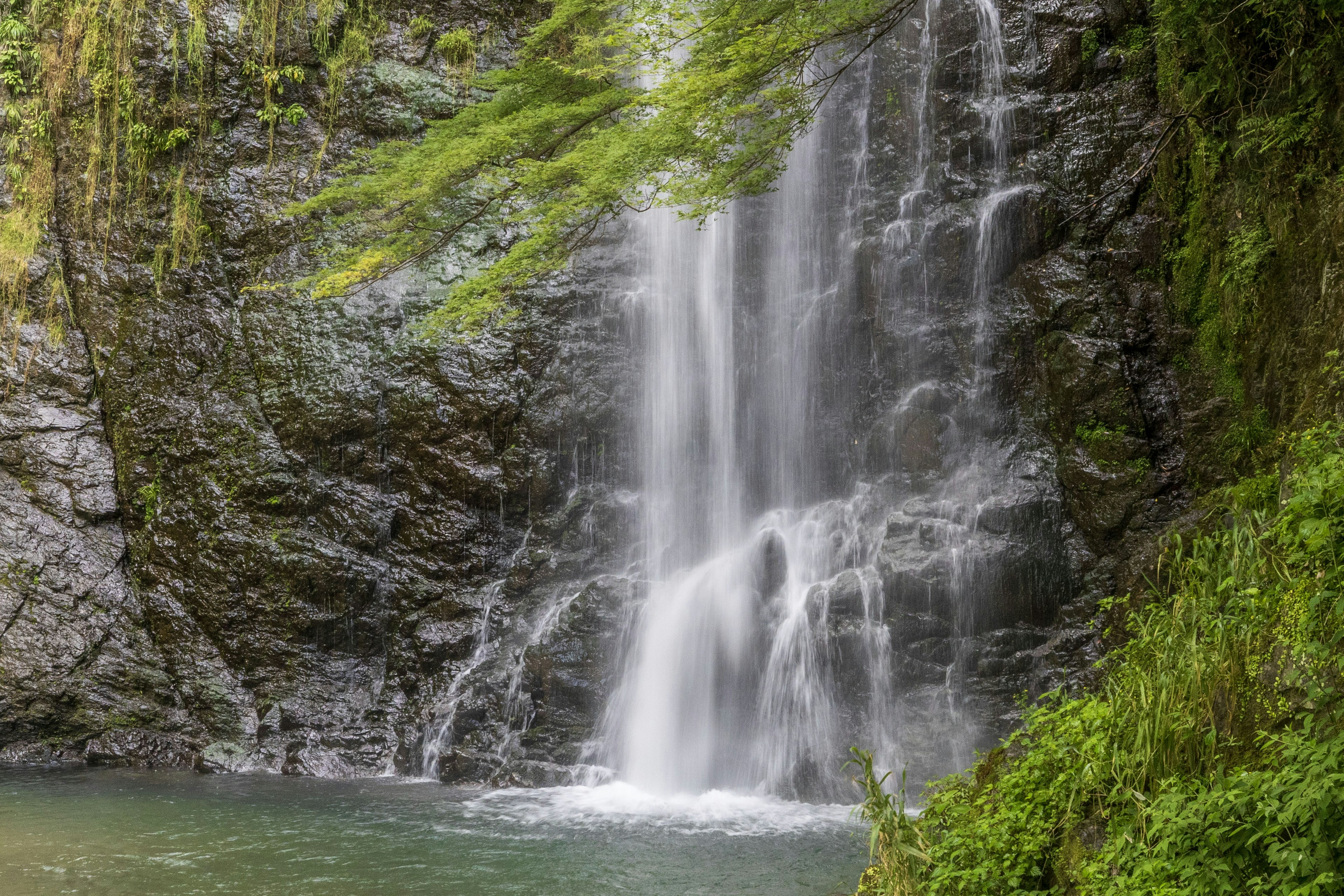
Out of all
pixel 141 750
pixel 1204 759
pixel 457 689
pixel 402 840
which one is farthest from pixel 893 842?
pixel 141 750

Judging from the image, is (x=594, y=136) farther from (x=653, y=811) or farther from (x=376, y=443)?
(x=653, y=811)

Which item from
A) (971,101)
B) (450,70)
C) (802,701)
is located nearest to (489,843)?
(802,701)

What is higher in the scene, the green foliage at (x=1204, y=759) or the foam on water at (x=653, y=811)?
the green foliage at (x=1204, y=759)

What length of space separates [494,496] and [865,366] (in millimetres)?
4708

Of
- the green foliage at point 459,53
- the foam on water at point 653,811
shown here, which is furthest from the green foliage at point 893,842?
the green foliage at point 459,53

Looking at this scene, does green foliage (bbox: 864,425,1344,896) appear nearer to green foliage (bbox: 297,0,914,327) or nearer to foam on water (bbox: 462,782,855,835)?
foam on water (bbox: 462,782,855,835)

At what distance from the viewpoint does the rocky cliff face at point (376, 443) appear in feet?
31.7

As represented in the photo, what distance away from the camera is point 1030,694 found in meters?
8.62

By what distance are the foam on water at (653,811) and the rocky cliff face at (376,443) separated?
73cm

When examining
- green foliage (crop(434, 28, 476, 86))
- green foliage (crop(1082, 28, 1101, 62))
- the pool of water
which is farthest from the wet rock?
green foliage (crop(1082, 28, 1101, 62))

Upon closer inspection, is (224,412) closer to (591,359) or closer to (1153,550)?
(591,359)

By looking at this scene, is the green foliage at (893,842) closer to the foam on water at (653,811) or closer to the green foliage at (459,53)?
the foam on water at (653,811)

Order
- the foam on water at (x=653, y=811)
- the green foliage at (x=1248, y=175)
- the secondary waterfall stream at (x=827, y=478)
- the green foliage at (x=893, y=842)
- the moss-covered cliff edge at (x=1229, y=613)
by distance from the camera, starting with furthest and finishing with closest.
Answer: the secondary waterfall stream at (x=827, y=478) → the foam on water at (x=653, y=811) → the green foliage at (x=1248, y=175) → the green foliage at (x=893, y=842) → the moss-covered cliff edge at (x=1229, y=613)

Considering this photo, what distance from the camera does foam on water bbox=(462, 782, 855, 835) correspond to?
7.69 m
